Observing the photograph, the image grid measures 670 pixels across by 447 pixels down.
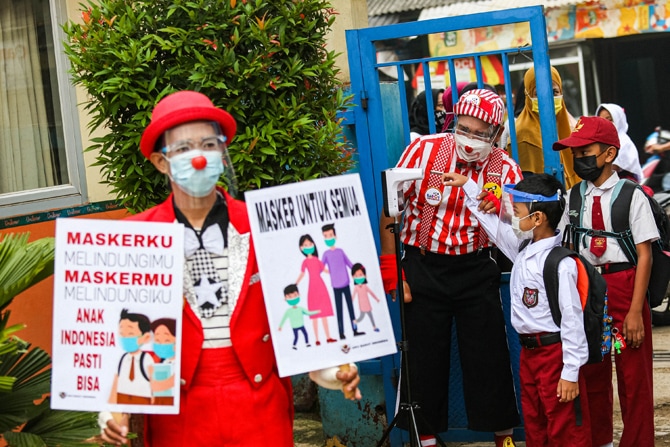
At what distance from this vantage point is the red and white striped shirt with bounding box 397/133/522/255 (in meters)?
5.20

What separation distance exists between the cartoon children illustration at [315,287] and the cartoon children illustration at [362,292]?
98 mm

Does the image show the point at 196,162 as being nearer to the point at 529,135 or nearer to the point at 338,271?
the point at 338,271

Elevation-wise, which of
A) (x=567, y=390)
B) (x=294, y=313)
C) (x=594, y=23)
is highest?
(x=594, y=23)

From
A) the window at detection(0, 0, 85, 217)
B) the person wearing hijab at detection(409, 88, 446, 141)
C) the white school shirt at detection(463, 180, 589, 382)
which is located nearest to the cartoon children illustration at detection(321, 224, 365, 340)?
the white school shirt at detection(463, 180, 589, 382)

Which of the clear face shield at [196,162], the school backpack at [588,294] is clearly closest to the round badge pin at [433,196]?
the school backpack at [588,294]

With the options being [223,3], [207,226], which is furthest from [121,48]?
[207,226]

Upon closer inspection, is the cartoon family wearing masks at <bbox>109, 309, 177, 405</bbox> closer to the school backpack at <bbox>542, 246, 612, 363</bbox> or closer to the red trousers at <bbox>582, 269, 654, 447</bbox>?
the school backpack at <bbox>542, 246, 612, 363</bbox>

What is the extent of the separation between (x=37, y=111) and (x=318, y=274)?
10.3ft

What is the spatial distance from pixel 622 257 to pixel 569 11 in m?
11.4

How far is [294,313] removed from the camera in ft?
10.5

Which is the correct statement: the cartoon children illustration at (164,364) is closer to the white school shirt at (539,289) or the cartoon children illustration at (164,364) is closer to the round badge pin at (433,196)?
the white school shirt at (539,289)

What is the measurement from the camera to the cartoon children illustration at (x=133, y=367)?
3084mm

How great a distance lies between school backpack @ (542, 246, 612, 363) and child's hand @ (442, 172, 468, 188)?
1.83 ft

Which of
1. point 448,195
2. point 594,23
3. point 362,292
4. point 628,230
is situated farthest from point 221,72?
point 594,23
